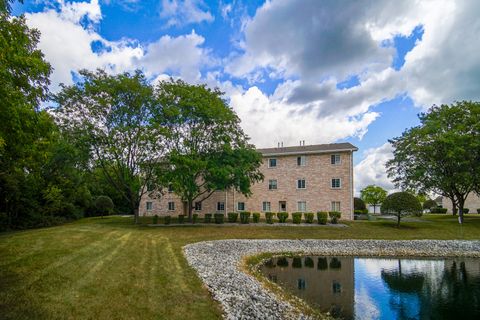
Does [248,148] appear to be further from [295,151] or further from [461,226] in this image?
[461,226]

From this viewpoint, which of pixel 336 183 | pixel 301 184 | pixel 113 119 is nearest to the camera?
pixel 113 119

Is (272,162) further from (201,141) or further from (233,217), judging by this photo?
(201,141)

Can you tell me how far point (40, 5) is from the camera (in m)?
13.4

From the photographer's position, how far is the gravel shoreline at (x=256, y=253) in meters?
8.61

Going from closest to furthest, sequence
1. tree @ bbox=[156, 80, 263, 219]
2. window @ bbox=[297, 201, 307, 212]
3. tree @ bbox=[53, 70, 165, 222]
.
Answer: tree @ bbox=[53, 70, 165, 222] < tree @ bbox=[156, 80, 263, 219] < window @ bbox=[297, 201, 307, 212]

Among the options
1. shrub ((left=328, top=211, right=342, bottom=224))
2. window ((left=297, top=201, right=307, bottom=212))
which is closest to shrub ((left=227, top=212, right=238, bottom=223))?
window ((left=297, top=201, right=307, bottom=212))

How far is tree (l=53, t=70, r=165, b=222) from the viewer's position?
26641 mm

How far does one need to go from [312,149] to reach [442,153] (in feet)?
45.6

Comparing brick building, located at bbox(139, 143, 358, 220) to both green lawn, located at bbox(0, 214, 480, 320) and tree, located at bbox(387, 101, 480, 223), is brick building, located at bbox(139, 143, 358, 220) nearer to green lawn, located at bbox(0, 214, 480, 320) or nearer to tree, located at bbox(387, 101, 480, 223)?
tree, located at bbox(387, 101, 480, 223)

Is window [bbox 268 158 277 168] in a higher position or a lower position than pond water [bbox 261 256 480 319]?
higher

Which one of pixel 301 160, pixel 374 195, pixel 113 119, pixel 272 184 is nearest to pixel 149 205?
pixel 113 119

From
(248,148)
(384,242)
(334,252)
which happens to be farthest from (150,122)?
(384,242)

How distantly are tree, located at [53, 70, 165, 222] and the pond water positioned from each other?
55.0ft

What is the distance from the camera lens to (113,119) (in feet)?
90.6
